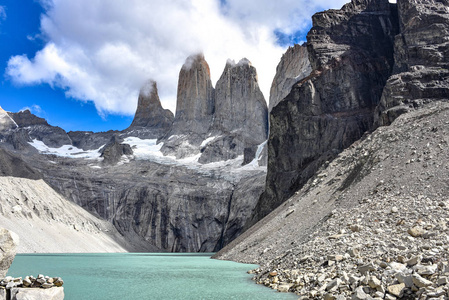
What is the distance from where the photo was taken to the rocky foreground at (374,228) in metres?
14.4

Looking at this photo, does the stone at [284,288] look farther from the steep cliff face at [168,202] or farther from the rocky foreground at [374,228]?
the steep cliff face at [168,202]

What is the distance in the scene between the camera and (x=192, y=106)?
6599 inches

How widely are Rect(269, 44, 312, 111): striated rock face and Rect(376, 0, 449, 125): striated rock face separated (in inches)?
2100

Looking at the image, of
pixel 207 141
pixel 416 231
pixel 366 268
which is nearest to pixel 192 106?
pixel 207 141

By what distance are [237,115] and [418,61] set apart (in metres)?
100

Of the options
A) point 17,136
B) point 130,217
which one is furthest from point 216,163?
point 17,136

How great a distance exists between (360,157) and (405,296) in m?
31.3

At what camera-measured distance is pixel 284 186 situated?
65062 millimetres

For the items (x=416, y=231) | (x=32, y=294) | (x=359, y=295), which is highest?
(x=416, y=231)

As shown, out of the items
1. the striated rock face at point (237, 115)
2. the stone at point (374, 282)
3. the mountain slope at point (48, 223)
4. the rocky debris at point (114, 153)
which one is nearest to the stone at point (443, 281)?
the stone at point (374, 282)

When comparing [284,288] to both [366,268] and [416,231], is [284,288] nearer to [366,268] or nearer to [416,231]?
[366,268]

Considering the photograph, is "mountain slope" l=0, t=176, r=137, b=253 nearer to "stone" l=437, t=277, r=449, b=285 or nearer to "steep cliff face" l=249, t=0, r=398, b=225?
"steep cliff face" l=249, t=0, r=398, b=225

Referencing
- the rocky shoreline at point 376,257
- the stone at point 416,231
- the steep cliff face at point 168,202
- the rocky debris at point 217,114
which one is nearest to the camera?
the rocky shoreline at point 376,257

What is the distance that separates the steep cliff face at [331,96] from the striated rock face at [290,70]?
41.7m
